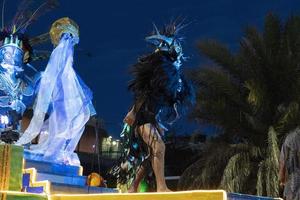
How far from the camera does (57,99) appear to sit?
9148 millimetres

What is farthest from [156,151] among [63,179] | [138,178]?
[63,179]

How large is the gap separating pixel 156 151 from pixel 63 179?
2430 millimetres

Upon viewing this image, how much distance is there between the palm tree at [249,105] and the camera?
37.6 feet

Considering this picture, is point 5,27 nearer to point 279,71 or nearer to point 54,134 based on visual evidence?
point 54,134

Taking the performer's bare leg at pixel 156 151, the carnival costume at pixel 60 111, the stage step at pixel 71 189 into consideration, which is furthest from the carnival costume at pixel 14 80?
the performer's bare leg at pixel 156 151

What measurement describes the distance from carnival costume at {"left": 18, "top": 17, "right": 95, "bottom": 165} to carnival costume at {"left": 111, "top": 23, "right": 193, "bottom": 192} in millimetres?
2244

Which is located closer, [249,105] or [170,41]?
[170,41]

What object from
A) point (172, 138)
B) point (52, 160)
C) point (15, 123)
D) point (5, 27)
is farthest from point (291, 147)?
point (172, 138)

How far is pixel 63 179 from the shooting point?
823cm

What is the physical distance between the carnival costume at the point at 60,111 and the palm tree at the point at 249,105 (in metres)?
3.76

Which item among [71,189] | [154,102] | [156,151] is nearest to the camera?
[156,151]

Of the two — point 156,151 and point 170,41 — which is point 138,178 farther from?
point 170,41

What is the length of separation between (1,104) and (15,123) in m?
0.40

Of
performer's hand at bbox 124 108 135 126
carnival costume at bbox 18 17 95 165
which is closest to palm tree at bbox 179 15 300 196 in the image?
carnival costume at bbox 18 17 95 165
